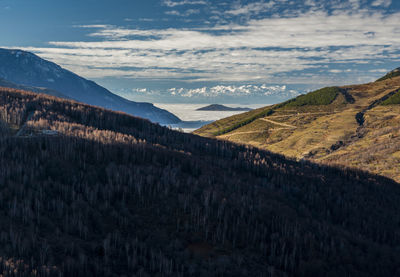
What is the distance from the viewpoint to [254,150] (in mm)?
180250

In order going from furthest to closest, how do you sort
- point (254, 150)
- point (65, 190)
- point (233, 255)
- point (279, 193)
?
1. point (254, 150)
2. point (279, 193)
3. point (65, 190)
4. point (233, 255)

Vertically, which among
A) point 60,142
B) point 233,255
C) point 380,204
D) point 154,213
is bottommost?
point 380,204

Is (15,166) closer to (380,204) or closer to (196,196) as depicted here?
(196,196)

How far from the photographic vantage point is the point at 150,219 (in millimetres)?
56094

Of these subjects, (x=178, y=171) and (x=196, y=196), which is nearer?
(x=196, y=196)

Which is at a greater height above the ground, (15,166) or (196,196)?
(15,166)

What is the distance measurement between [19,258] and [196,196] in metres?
45.2

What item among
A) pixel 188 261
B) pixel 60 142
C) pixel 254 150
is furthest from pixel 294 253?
pixel 254 150

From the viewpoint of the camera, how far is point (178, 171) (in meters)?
91.6

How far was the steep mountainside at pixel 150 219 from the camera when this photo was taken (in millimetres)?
40125

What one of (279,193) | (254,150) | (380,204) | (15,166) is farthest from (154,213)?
(254,150)

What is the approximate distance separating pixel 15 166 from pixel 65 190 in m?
14.6

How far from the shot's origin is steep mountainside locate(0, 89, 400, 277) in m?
40.1

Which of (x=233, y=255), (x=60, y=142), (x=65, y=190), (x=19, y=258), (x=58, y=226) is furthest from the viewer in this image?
(x=60, y=142)
